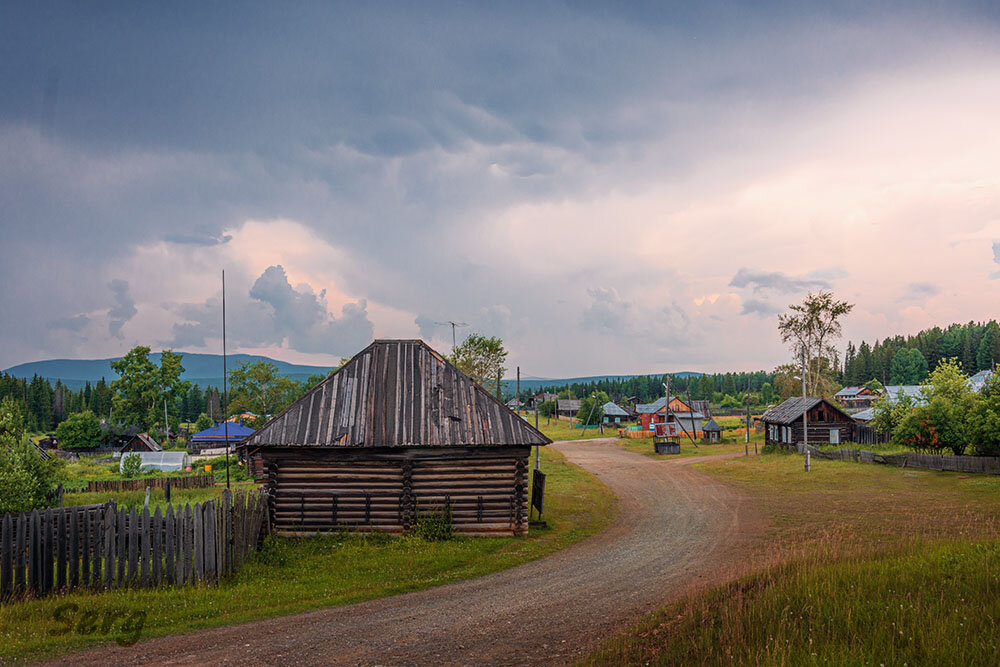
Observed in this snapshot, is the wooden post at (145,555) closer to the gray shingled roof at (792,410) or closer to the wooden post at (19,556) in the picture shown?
the wooden post at (19,556)

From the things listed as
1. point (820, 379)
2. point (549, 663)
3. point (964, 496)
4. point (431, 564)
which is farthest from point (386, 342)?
point (820, 379)

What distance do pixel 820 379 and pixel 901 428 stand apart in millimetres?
31544

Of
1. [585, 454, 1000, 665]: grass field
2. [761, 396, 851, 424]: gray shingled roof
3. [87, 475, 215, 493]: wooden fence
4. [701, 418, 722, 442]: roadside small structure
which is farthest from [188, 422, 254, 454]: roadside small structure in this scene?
[701, 418, 722, 442]: roadside small structure

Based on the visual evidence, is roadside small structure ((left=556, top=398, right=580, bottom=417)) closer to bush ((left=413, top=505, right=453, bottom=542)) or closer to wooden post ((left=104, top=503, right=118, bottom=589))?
bush ((left=413, top=505, right=453, bottom=542))

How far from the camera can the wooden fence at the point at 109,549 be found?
12.0 meters

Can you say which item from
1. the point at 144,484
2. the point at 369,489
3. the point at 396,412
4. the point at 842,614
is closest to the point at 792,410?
the point at 396,412

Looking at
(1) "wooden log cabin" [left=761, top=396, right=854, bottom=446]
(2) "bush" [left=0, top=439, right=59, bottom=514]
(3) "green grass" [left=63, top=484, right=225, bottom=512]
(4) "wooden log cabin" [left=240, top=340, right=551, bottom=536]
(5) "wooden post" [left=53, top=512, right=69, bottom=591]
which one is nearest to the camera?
(5) "wooden post" [left=53, top=512, right=69, bottom=591]

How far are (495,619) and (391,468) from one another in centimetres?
824

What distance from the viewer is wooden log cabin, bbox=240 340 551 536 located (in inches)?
730

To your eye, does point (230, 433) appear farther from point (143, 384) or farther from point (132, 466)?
point (143, 384)

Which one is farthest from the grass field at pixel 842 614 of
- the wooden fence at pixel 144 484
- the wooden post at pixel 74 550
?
the wooden fence at pixel 144 484

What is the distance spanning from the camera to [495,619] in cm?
1129

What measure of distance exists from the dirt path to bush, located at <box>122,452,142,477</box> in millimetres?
49264

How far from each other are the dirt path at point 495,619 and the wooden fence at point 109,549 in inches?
122
